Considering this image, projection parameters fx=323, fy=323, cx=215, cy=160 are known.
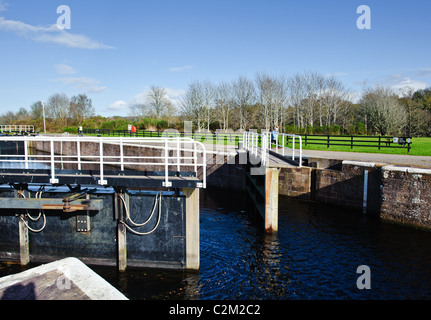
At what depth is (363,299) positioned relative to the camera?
24.0ft

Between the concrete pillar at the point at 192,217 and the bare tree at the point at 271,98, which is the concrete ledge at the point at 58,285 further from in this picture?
the bare tree at the point at 271,98

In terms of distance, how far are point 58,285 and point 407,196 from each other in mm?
12096

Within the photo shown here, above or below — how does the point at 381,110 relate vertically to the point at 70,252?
above

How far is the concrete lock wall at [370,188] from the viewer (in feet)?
39.2

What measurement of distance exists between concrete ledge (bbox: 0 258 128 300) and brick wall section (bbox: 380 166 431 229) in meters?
11.5

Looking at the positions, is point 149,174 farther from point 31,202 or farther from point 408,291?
point 408,291

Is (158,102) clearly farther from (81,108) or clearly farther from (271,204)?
(271,204)

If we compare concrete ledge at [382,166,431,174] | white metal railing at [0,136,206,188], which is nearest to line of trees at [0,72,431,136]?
white metal railing at [0,136,206,188]

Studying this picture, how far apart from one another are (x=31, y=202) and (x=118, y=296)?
499 centimetres

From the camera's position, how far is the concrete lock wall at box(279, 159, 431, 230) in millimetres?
11938

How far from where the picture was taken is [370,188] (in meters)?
13.8

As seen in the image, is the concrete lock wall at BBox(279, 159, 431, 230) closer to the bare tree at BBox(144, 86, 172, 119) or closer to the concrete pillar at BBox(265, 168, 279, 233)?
the concrete pillar at BBox(265, 168, 279, 233)
